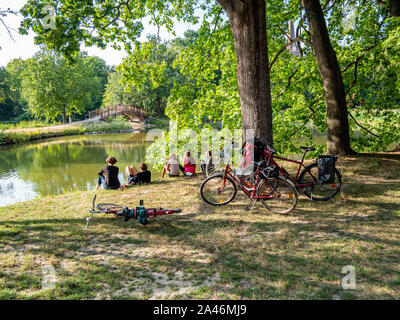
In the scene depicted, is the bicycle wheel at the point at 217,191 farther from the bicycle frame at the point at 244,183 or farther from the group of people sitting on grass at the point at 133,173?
the group of people sitting on grass at the point at 133,173

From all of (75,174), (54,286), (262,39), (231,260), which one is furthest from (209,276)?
(75,174)

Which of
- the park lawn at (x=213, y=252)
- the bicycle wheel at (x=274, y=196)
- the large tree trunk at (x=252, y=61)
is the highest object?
the large tree trunk at (x=252, y=61)

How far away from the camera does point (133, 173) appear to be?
9117 mm

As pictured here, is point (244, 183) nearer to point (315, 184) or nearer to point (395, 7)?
point (315, 184)

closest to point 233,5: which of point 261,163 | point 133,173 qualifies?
point 261,163

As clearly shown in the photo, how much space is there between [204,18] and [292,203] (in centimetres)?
768

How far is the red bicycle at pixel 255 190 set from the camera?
16.8 ft

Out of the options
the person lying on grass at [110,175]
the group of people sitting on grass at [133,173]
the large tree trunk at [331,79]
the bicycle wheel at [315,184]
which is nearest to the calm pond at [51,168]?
the group of people sitting on grass at [133,173]

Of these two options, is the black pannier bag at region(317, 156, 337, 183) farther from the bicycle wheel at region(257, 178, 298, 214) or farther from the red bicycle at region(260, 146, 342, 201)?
the bicycle wheel at region(257, 178, 298, 214)

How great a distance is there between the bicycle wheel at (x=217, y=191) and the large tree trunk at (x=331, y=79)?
430 cm

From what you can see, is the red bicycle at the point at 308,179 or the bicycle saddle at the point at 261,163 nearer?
the bicycle saddle at the point at 261,163

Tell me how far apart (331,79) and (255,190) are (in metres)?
4.74

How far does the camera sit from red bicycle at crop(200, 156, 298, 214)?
5105mm
